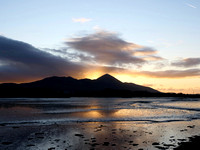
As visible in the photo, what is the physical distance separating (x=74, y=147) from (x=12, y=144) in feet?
22.1

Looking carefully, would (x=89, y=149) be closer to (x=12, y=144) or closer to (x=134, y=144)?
(x=134, y=144)

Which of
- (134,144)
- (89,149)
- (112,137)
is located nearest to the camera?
(89,149)

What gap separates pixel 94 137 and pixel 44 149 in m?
6.88

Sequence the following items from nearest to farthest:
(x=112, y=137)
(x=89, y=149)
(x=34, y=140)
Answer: (x=89, y=149)
(x=34, y=140)
(x=112, y=137)

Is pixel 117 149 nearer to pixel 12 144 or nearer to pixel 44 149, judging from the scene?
pixel 44 149

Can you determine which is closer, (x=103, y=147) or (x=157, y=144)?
(x=103, y=147)

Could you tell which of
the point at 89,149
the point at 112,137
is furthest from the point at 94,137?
the point at 89,149

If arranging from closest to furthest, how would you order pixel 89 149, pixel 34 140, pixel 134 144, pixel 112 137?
pixel 89 149 → pixel 134 144 → pixel 34 140 → pixel 112 137

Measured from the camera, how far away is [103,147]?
61.6ft

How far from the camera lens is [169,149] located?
18.1 meters

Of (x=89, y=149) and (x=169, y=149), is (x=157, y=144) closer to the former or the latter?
(x=169, y=149)

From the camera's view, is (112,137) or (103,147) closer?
(103,147)

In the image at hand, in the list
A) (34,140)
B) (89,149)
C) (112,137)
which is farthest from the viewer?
(112,137)

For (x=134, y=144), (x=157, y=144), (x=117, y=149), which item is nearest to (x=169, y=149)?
(x=157, y=144)
